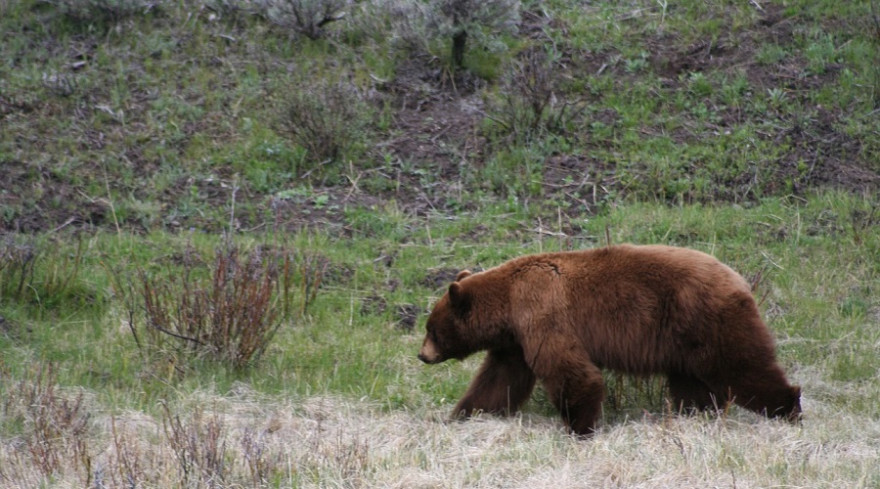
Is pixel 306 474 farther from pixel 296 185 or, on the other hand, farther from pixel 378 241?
pixel 296 185

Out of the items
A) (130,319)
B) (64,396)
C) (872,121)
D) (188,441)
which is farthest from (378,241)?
(872,121)

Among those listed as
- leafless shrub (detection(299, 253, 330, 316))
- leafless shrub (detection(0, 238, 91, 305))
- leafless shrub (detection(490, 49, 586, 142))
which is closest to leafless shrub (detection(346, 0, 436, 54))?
leafless shrub (detection(490, 49, 586, 142))

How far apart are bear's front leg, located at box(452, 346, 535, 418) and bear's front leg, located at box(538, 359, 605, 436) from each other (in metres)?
0.55

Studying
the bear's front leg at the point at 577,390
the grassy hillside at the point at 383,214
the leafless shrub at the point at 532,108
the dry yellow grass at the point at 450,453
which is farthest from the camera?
the leafless shrub at the point at 532,108

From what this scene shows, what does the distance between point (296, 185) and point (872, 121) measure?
6430 millimetres

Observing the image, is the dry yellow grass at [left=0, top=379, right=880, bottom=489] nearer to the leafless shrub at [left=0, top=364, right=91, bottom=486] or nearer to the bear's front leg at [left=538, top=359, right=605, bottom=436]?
the leafless shrub at [left=0, top=364, right=91, bottom=486]

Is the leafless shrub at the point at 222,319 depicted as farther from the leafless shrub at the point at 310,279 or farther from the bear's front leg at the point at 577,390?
the bear's front leg at the point at 577,390

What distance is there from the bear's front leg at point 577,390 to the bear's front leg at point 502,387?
1.80ft

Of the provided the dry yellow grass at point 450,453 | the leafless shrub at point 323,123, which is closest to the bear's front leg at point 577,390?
the dry yellow grass at point 450,453

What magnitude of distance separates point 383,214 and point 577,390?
4.93m

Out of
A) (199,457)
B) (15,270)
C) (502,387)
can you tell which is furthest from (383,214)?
(199,457)

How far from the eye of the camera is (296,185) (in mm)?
11836

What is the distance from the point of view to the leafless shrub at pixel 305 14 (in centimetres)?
1429

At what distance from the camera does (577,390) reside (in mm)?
6617
